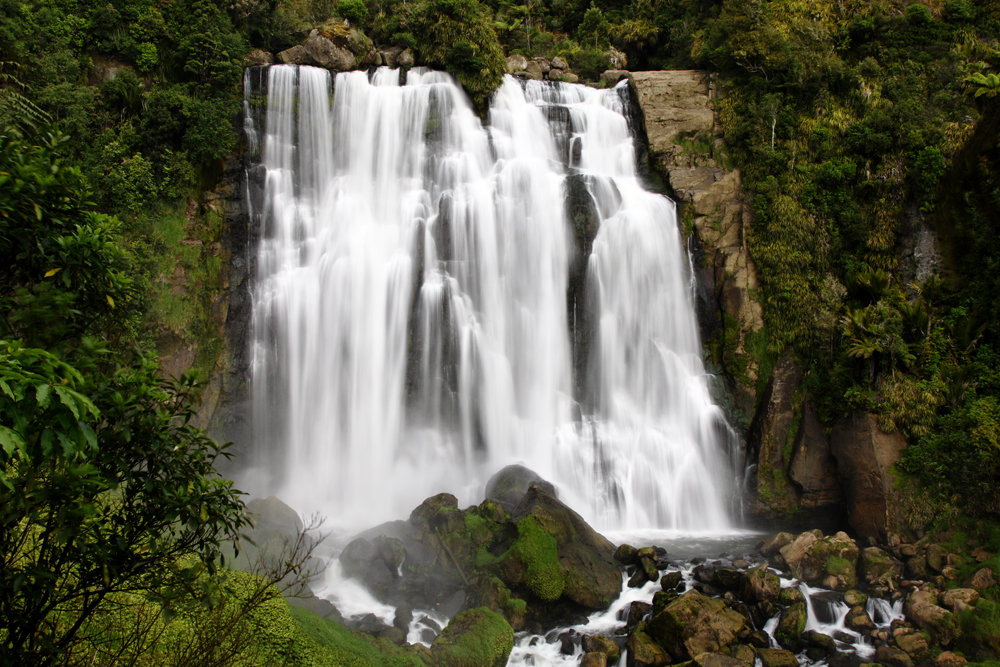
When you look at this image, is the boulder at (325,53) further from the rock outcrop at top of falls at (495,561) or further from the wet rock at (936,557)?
the wet rock at (936,557)

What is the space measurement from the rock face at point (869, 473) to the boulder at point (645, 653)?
760cm

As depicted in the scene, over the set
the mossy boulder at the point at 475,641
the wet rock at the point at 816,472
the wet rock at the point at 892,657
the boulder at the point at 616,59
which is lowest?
the wet rock at the point at 892,657

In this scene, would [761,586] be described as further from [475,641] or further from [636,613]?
[475,641]

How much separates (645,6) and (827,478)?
2317cm

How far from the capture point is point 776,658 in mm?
9414

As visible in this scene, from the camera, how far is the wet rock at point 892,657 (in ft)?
31.6

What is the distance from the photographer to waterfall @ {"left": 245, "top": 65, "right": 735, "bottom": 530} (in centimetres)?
1636

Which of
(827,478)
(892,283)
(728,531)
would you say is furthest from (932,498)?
(892,283)

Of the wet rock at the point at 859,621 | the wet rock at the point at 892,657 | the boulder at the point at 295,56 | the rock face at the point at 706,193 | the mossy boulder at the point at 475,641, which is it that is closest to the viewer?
the mossy boulder at the point at 475,641

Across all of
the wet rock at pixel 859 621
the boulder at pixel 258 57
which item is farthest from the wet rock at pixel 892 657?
the boulder at pixel 258 57

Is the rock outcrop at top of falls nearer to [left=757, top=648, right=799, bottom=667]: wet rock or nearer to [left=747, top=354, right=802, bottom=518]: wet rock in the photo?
[left=757, top=648, right=799, bottom=667]: wet rock

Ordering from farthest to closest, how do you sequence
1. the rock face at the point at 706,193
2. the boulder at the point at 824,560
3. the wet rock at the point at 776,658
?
the rock face at the point at 706,193, the boulder at the point at 824,560, the wet rock at the point at 776,658

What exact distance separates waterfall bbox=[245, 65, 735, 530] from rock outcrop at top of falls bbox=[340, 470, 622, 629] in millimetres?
2755

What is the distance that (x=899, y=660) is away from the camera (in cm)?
966
